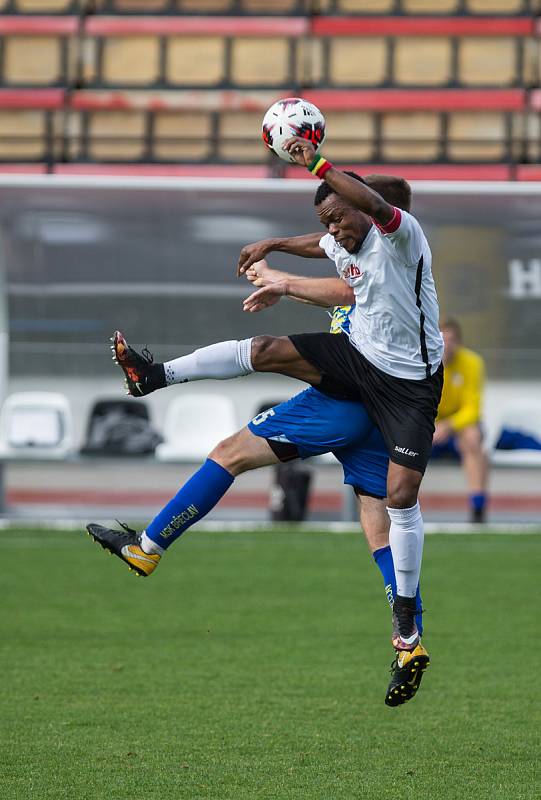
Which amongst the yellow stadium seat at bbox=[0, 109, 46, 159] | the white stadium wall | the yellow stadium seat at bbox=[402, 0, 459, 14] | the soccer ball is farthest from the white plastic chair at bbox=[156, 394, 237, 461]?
the soccer ball

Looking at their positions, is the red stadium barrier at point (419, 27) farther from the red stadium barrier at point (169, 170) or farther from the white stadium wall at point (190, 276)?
the white stadium wall at point (190, 276)

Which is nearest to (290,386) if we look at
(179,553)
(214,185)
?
(214,185)

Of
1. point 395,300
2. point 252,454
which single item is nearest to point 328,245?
point 395,300

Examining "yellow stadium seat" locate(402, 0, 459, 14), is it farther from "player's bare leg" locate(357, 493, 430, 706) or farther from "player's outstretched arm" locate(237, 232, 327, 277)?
"player's bare leg" locate(357, 493, 430, 706)

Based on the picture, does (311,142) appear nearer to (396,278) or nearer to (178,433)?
(396,278)

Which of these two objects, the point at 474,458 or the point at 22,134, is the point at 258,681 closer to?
the point at 474,458

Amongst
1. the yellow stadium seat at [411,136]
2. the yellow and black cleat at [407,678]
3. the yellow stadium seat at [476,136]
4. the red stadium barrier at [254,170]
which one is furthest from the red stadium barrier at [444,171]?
the yellow and black cleat at [407,678]

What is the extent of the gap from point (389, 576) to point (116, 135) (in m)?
13.2

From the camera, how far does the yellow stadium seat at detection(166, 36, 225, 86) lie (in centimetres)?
1869

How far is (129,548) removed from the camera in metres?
5.66

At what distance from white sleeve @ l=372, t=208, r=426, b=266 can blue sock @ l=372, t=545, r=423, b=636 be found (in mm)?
1275

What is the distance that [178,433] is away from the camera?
47.8ft

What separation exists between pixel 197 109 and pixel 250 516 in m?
6.21

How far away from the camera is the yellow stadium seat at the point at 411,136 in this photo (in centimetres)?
1781
